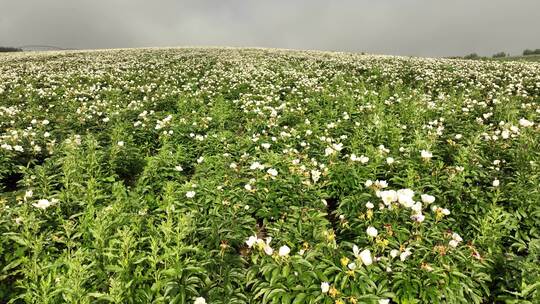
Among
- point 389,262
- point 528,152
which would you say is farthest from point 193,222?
point 528,152

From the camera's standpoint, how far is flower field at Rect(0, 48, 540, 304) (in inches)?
173

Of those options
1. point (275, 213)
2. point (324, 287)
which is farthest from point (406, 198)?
point (275, 213)

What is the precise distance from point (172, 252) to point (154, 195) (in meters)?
2.62

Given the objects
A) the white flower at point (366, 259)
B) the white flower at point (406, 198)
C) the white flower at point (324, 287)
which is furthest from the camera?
the white flower at point (406, 198)

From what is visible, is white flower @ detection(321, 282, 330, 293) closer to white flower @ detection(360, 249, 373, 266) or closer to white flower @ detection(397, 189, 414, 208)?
white flower @ detection(360, 249, 373, 266)

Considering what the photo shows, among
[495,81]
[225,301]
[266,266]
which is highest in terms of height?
[495,81]

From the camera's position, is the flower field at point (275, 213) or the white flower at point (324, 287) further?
the flower field at point (275, 213)

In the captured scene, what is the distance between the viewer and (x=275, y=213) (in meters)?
6.32

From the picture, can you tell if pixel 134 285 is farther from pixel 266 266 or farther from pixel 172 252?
pixel 266 266

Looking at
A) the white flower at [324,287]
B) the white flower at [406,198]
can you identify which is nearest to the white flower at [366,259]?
the white flower at [324,287]

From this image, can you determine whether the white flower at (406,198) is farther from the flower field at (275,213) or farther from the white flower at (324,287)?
the white flower at (324,287)

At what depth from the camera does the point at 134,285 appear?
4.32 meters

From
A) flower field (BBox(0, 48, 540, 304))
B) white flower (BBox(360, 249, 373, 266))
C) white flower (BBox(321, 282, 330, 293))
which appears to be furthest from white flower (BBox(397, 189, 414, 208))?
white flower (BBox(321, 282, 330, 293))

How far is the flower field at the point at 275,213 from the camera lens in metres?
4.39
